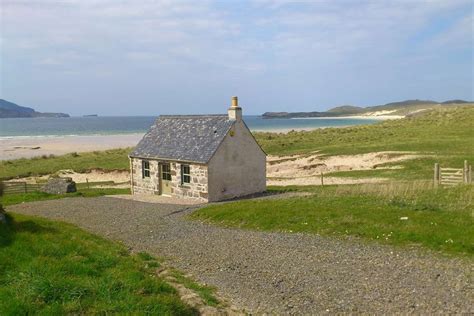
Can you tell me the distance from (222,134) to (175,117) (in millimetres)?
6314

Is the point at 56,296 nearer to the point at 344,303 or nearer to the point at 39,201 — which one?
the point at 344,303

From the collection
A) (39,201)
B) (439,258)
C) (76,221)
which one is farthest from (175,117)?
(439,258)

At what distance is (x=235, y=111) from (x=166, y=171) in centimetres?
617

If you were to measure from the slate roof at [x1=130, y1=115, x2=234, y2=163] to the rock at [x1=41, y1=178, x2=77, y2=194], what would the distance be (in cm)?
498

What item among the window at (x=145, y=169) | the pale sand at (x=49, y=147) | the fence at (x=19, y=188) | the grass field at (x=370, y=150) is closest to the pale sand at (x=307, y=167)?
the grass field at (x=370, y=150)

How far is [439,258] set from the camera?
40.7 feet

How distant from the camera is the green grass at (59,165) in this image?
161 ft

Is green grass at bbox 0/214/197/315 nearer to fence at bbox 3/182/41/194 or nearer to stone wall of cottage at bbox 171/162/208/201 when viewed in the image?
stone wall of cottage at bbox 171/162/208/201

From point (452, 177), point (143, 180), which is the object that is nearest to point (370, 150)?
point (452, 177)

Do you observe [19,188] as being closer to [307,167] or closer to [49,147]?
[307,167]

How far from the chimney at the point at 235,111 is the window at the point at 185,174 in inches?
162

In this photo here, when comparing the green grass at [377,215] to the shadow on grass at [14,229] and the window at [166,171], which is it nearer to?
the window at [166,171]

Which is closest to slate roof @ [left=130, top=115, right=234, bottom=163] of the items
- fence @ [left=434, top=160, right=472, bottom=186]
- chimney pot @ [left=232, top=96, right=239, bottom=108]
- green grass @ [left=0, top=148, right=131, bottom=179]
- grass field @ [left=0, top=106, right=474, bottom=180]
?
chimney pot @ [left=232, top=96, right=239, bottom=108]

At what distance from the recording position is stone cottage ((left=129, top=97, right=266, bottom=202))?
26.4 m
